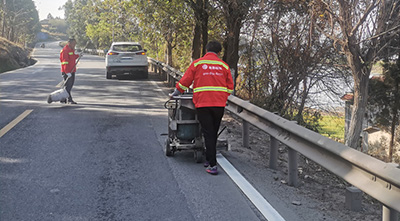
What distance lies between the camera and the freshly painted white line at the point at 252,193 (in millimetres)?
4370

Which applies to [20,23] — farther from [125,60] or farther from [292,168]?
[292,168]

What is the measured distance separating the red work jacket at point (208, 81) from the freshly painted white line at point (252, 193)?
90 cm

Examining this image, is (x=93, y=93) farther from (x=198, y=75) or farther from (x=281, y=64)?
(x=198, y=75)

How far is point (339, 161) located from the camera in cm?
428

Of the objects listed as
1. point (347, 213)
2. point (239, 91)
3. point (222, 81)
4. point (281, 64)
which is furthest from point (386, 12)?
point (347, 213)

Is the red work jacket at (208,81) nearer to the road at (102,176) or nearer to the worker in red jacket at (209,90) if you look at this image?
the worker in red jacket at (209,90)

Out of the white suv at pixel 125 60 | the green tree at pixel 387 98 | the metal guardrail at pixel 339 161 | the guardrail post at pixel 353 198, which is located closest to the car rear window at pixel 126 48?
the white suv at pixel 125 60

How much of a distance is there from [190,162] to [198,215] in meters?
2.08

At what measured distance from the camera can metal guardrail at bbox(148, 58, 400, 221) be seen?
3.41 m

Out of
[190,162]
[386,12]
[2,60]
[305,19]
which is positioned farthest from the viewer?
[2,60]

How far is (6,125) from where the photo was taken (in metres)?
8.78

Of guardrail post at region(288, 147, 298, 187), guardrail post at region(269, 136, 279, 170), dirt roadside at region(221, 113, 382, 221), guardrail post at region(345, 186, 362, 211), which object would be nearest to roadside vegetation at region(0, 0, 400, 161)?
dirt roadside at region(221, 113, 382, 221)

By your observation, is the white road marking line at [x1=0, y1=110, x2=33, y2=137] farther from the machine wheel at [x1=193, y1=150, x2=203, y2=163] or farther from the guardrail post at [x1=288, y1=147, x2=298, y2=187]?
the guardrail post at [x1=288, y1=147, x2=298, y2=187]

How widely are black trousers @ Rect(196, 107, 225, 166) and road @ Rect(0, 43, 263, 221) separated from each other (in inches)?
10.3
